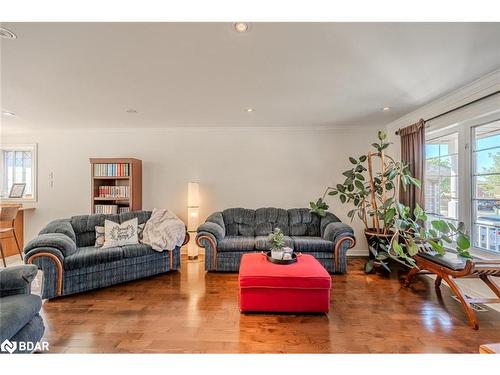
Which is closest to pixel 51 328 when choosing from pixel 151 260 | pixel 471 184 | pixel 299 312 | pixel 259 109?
pixel 151 260

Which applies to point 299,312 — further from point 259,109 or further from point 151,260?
point 259,109

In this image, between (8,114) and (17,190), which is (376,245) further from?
(17,190)

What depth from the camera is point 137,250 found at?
3244mm

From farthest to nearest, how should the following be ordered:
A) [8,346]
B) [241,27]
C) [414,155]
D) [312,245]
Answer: [312,245], [414,155], [241,27], [8,346]

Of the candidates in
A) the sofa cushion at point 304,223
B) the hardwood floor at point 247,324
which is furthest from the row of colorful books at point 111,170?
the sofa cushion at point 304,223

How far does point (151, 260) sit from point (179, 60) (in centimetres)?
264

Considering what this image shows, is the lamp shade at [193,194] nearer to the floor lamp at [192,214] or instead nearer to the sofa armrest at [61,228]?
the floor lamp at [192,214]

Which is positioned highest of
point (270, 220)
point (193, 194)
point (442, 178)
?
point (442, 178)

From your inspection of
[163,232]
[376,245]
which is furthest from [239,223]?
[376,245]

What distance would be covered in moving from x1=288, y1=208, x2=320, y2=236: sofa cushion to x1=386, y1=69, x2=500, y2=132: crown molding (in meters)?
2.17

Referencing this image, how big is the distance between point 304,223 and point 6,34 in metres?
4.10

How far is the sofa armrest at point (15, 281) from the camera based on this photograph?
1696 millimetres

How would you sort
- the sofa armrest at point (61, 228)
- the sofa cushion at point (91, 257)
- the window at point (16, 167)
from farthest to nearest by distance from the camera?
1. the window at point (16, 167)
2. the sofa armrest at point (61, 228)
3. the sofa cushion at point (91, 257)

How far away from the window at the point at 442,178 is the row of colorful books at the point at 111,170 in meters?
4.95
